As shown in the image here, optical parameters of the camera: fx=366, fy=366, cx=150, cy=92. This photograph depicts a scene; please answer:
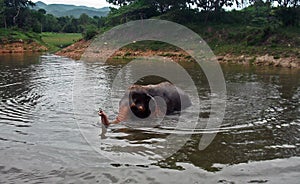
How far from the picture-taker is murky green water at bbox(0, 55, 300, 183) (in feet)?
25.9

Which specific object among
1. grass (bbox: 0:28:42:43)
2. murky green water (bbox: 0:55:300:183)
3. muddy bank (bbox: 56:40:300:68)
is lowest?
murky green water (bbox: 0:55:300:183)

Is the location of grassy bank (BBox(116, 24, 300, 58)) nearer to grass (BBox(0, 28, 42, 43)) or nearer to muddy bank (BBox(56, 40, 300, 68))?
muddy bank (BBox(56, 40, 300, 68))

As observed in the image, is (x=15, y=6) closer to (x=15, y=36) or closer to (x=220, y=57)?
(x=15, y=36)

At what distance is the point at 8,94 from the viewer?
17.6 m

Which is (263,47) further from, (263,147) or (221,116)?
(263,147)

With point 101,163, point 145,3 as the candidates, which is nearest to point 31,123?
point 101,163

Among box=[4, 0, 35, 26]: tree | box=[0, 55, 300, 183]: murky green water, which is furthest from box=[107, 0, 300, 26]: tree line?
box=[0, 55, 300, 183]: murky green water

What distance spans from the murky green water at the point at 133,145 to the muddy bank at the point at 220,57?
16.6 meters

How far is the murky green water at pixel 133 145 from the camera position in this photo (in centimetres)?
789

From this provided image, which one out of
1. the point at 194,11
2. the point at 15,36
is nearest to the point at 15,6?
the point at 15,36

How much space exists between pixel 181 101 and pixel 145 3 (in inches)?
1805

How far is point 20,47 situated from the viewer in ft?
200

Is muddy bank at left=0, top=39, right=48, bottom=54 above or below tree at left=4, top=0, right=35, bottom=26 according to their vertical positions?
below

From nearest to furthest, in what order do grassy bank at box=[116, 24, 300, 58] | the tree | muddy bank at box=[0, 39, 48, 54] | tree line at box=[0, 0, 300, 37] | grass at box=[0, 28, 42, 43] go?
grassy bank at box=[116, 24, 300, 58] → tree line at box=[0, 0, 300, 37] → muddy bank at box=[0, 39, 48, 54] → grass at box=[0, 28, 42, 43] → the tree
